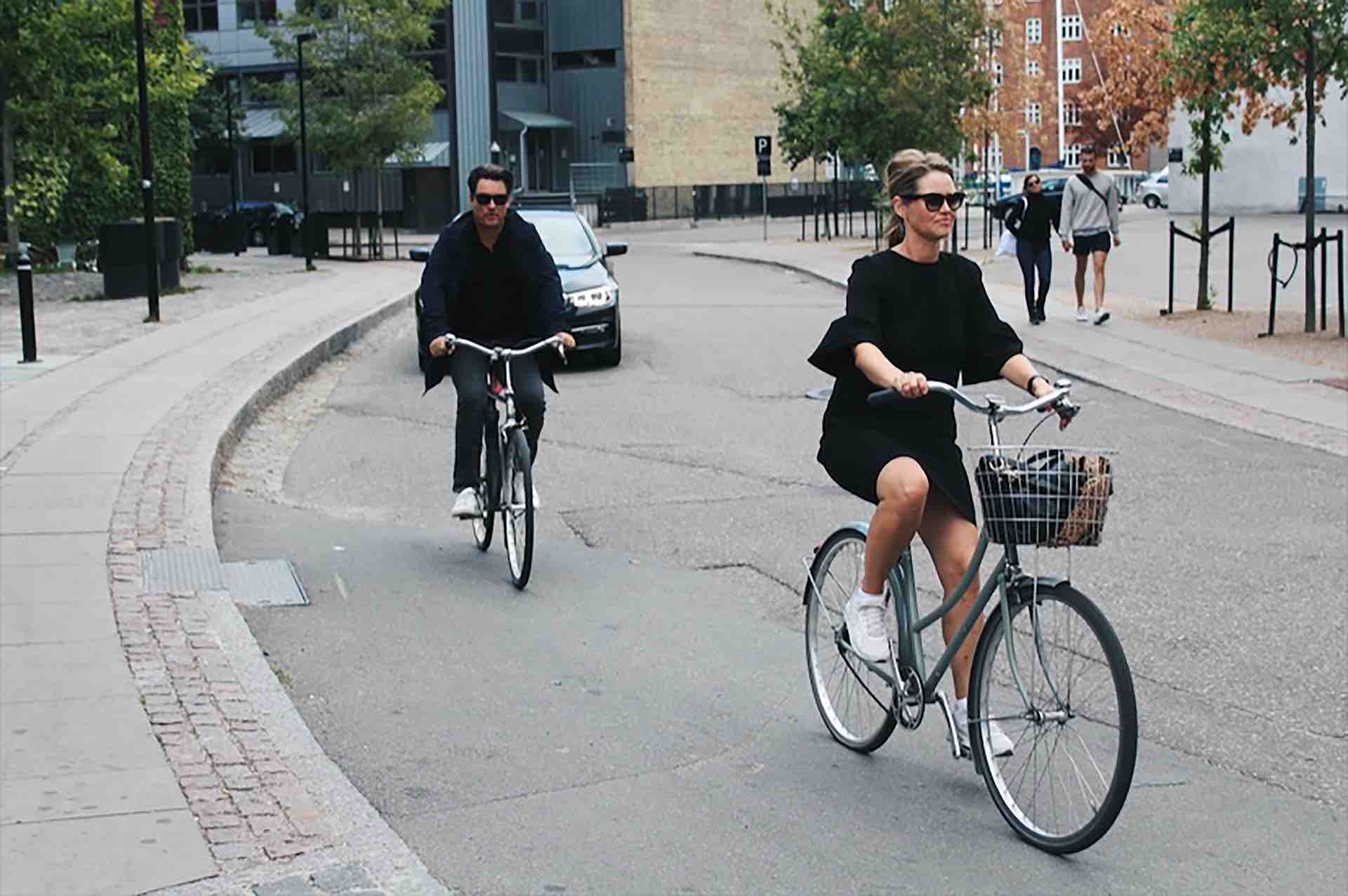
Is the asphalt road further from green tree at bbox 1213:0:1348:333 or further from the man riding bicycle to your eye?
green tree at bbox 1213:0:1348:333

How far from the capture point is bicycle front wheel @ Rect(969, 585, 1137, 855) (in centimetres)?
Answer: 484

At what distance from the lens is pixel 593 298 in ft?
59.5

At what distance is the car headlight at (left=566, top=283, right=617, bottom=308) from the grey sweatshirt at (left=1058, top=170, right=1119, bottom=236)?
5.74m

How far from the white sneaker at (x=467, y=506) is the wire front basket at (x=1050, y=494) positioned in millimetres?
4704

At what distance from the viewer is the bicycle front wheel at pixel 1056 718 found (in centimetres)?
484

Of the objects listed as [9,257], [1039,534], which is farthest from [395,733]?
[9,257]

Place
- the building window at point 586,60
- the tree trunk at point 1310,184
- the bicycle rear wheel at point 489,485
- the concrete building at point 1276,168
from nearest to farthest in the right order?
the bicycle rear wheel at point 489,485, the tree trunk at point 1310,184, the concrete building at point 1276,168, the building window at point 586,60

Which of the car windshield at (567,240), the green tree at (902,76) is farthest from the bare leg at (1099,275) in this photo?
the green tree at (902,76)

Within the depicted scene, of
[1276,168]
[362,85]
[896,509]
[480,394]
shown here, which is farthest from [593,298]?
[1276,168]

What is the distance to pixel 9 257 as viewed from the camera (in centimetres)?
3356

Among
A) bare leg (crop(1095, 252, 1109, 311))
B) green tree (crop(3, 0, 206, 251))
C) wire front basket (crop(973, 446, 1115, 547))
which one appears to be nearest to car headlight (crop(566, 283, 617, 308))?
bare leg (crop(1095, 252, 1109, 311))

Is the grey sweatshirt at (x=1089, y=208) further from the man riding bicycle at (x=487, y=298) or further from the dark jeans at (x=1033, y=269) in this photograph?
the man riding bicycle at (x=487, y=298)

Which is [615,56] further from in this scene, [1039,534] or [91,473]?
[1039,534]

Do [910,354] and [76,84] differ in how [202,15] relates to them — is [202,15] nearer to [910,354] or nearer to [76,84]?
[76,84]
